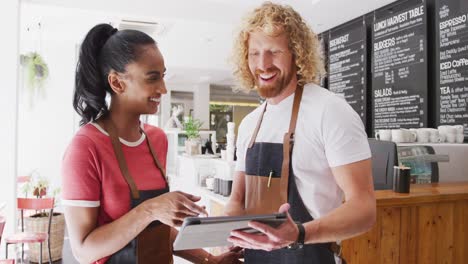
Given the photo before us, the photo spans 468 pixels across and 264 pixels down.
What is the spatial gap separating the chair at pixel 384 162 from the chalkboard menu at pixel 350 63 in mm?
2096

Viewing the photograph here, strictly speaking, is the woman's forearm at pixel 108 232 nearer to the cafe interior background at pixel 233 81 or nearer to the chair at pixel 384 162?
the cafe interior background at pixel 233 81

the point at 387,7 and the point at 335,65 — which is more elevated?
the point at 387,7

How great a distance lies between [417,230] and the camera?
6.98ft

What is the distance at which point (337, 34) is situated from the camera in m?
5.30

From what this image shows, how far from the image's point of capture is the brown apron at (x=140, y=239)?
1.09 meters

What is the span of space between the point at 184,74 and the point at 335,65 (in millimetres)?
5033

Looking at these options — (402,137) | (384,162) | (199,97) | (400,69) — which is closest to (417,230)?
(384,162)

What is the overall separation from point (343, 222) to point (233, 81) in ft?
4.21

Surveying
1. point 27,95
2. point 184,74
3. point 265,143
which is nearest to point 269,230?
point 265,143

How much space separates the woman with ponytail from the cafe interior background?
98 centimetres

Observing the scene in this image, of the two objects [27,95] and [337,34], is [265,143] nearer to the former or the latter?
[337,34]

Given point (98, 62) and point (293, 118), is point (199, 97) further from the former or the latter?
point (98, 62)

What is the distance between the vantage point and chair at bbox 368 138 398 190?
2539 mm

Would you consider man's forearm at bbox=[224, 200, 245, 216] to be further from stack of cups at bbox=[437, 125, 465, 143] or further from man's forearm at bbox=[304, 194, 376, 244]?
stack of cups at bbox=[437, 125, 465, 143]
